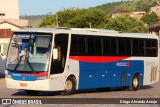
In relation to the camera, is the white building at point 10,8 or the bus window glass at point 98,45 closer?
the bus window glass at point 98,45

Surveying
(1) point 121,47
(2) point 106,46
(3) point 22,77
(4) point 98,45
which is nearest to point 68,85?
(3) point 22,77

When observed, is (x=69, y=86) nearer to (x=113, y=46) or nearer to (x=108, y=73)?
(x=108, y=73)

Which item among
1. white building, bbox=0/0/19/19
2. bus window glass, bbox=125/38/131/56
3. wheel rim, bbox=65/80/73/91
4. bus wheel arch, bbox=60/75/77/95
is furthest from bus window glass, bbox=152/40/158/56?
white building, bbox=0/0/19/19

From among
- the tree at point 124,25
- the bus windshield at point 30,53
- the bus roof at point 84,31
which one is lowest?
the bus windshield at point 30,53

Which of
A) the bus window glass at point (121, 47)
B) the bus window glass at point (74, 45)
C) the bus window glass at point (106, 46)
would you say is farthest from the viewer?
the bus window glass at point (121, 47)

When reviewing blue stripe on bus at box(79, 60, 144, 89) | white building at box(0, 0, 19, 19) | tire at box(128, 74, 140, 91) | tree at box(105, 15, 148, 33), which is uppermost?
white building at box(0, 0, 19, 19)

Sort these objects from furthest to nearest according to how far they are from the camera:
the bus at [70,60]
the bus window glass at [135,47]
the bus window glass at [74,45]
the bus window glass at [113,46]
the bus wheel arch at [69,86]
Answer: the bus window glass at [135,47] < the bus window glass at [113,46] < the bus window glass at [74,45] < the bus wheel arch at [69,86] < the bus at [70,60]

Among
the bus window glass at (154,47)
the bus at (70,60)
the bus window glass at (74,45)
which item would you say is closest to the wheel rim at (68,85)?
the bus at (70,60)

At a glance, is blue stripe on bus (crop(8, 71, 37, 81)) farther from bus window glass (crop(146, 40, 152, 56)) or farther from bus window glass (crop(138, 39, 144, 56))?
bus window glass (crop(146, 40, 152, 56))

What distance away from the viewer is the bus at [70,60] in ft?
71.8

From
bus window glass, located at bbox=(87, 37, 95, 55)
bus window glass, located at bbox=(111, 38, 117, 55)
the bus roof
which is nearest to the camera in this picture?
the bus roof

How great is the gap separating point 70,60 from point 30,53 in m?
1.87

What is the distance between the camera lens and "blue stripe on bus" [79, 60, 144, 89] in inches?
955

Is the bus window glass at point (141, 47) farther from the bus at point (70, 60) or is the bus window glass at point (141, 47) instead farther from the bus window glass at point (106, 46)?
the bus window glass at point (106, 46)
